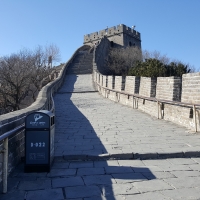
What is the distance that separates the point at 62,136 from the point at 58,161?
Answer: 7.00ft

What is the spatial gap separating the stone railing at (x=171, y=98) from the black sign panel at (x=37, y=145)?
4.52 meters

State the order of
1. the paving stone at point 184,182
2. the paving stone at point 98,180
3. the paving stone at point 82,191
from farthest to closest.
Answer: the paving stone at point 98,180, the paving stone at point 184,182, the paving stone at point 82,191

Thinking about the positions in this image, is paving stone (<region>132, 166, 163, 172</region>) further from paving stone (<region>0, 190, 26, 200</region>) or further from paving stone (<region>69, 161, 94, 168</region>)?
paving stone (<region>0, 190, 26, 200</region>)

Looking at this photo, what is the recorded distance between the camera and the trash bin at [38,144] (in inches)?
159

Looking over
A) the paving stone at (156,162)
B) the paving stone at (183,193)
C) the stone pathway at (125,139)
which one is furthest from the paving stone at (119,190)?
the stone pathway at (125,139)

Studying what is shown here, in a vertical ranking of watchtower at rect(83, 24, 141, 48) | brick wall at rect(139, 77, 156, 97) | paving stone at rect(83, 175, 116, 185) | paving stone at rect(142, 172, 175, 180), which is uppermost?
watchtower at rect(83, 24, 141, 48)

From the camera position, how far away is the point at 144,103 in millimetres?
11438

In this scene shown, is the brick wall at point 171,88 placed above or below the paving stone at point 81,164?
above

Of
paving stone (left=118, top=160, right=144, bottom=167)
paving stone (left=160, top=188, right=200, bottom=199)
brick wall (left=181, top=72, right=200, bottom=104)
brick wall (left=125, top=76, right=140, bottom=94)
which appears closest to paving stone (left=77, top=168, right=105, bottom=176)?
paving stone (left=118, top=160, right=144, bottom=167)

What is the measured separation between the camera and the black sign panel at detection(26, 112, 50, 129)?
402cm

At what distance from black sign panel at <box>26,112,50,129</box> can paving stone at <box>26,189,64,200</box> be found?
3.55 ft

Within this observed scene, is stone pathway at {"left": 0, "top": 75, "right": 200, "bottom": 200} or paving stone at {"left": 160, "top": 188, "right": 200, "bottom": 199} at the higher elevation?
paving stone at {"left": 160, "top": 188, "right": 200, "bottom": 199}

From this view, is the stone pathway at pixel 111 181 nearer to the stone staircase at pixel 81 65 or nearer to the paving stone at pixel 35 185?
the paving stone at pixel 35 185

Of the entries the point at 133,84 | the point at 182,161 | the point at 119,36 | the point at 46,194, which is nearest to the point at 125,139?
the point at 182,161
